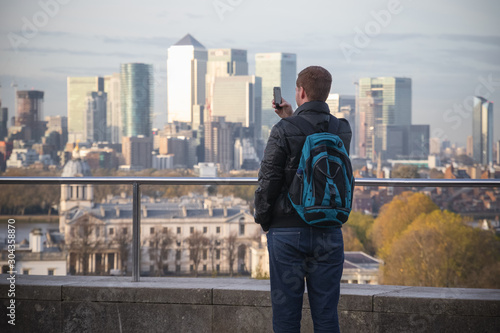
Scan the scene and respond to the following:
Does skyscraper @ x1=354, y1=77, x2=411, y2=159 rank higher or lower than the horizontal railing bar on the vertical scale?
higher

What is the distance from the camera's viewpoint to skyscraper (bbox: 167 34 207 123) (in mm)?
104438

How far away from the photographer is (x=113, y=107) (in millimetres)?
109562

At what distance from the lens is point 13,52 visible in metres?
115

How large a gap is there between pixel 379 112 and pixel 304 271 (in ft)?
285

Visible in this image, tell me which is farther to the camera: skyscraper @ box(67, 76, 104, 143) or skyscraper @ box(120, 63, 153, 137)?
skyscraper @ box(67, 76, 104, 143)

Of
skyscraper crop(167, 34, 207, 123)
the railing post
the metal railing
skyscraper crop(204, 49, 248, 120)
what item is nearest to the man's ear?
the metal railing

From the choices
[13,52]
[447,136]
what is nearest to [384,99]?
[447,136]

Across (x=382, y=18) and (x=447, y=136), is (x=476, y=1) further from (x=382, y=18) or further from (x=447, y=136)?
(x=447, y=136)

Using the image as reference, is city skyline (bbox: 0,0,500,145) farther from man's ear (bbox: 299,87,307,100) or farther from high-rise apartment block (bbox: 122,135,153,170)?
man's ear (bbox: 299,87,307,100)

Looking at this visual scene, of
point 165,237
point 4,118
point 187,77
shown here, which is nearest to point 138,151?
point 187,77

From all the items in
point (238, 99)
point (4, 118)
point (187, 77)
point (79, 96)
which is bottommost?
point (4, 118)

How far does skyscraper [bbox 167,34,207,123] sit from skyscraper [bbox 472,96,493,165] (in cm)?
4225

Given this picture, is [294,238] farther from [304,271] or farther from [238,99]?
[238,99]

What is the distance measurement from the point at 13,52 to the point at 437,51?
242 ft
